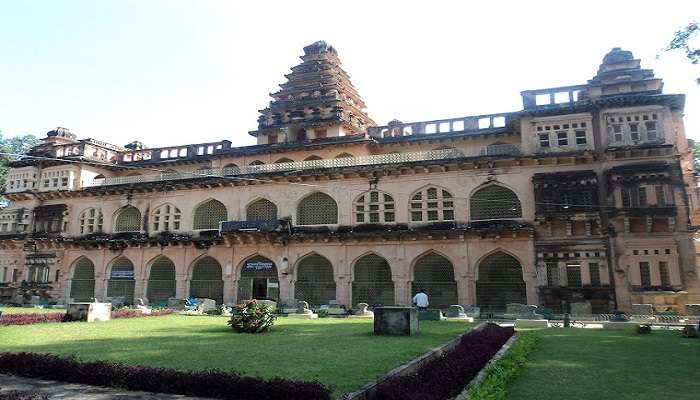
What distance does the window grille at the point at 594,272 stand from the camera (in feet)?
82.5

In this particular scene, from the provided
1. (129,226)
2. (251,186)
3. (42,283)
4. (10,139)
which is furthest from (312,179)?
(10,139)

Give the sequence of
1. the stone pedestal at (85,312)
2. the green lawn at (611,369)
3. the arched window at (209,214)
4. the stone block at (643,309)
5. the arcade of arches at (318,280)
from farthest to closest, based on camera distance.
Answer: the arched window at (209,214), the arcade of arches at (318,280), the stone block at (643,309), the stone pedestal at (85,312), the green lawn at (611,369)

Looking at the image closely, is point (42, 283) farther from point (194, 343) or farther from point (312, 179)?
point (194, 343)

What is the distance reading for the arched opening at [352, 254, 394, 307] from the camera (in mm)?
29375

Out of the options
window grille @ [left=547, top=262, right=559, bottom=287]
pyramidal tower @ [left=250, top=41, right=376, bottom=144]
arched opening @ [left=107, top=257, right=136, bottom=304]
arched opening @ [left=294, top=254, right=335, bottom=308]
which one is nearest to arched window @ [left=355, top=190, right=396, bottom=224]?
arched opening @ [left=294, top=254, right=335, bottom=308]

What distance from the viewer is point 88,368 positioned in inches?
319

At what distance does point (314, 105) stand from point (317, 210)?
1034 cm

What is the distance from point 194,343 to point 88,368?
4280 millimetres

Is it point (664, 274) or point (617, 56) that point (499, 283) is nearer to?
point (664, 274)

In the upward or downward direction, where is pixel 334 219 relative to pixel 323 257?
upward

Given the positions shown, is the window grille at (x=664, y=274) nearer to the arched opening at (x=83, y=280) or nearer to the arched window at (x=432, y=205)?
the arched window at (x=432, y=205)

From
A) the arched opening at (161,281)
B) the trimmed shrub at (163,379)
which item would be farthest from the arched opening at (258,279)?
the trimmed shrub at (163,379)

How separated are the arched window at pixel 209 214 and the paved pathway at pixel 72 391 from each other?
26248mm

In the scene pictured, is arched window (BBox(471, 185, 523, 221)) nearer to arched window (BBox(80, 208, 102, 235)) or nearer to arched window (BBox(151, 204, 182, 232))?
arched window (BBox(151, 204, 182, 232))
